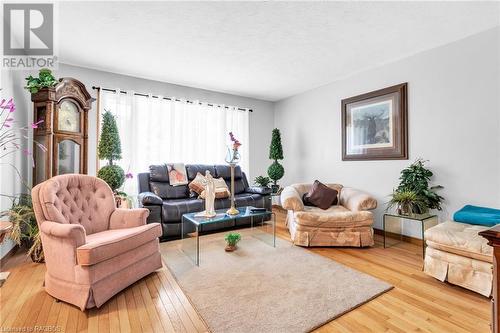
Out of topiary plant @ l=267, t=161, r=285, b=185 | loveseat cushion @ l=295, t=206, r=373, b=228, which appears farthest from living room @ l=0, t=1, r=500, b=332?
topiary plant @ l=267, t=161, r=285, b=185

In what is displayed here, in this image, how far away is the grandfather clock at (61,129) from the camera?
9.27ft

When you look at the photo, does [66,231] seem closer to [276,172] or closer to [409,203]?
[409,203]

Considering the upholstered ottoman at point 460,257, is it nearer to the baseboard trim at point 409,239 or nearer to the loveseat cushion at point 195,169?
the baseboard trim at point 409,239

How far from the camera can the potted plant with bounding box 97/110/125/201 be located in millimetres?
3332

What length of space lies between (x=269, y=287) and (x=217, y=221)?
3.03ft

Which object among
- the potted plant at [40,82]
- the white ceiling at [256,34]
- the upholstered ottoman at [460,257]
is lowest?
the upholstered ottoman at [460,257]

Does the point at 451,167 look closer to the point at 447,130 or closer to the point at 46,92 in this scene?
the point at 447,130

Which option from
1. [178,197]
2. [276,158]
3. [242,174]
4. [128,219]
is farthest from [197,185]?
[276,158]

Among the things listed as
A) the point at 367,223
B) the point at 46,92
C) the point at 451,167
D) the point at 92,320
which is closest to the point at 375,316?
the point at 367,223

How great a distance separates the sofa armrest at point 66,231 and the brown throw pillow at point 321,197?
2.82 meters

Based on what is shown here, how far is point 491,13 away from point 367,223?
8.16 feet

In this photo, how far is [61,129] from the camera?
2984 millimetres

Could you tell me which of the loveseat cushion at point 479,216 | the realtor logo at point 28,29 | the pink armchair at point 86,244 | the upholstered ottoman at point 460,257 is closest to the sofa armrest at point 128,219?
the pink armchair at point 86,244

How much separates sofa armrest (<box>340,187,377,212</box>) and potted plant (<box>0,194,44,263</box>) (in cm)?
366
